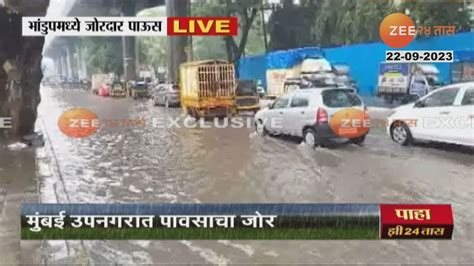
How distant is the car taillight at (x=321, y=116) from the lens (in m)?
3.01

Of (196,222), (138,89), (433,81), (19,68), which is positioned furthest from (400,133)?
(19,68)

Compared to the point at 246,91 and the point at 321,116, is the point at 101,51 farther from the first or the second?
the point at 321,116

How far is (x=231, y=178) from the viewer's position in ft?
9.95

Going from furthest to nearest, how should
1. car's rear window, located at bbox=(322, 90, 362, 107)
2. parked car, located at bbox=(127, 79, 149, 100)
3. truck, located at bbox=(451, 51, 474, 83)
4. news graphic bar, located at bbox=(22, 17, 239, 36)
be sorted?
parked car, located at bbox=(127, 79, 149, 100) < car's rear window, located at bbox=(322, 90, 362, 107) < truck, located at bbox=(451, 51, 474, 83) < news graphic bar, located at bbox=(22, 17, 239, 36)

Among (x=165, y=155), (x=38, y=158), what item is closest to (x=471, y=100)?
(x=165, y=155)

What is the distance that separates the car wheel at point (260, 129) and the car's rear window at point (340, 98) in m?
0.35

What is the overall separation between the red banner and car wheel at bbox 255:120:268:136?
2.35 ft

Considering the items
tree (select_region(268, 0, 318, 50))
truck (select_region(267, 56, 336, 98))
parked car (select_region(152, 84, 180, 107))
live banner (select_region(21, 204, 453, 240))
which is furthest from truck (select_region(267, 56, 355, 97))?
live banner (select_region(21, 204, 453, 240))

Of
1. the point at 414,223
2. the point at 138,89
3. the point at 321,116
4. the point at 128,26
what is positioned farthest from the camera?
the point at 138,89

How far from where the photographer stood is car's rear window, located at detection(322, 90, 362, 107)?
2.99m

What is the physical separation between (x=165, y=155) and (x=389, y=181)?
3.92 feet

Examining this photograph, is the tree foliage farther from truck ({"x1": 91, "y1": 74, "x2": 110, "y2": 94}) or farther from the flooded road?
the flooded road

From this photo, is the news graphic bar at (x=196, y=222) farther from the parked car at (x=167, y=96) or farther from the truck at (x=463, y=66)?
the truck at (x=463, y=66)

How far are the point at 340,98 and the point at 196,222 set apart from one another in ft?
3.24
